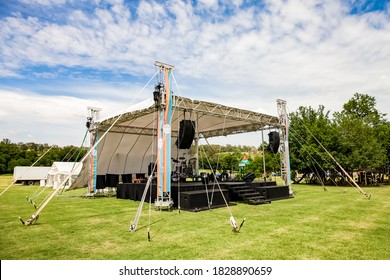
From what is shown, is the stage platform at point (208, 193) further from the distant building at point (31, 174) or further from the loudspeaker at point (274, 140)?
the distant building at point (31, 174)

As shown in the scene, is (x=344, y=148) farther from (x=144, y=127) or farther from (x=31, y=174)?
(x=31, y=174)

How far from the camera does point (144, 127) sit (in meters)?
15.0

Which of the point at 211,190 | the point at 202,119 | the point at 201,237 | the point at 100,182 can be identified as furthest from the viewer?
the point at 202,119

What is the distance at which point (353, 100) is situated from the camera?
96.9ft

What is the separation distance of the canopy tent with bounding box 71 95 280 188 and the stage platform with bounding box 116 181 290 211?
178 centimetres

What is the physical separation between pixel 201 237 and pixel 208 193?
382cm

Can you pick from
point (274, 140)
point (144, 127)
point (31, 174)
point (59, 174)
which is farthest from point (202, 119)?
point (31, 174)

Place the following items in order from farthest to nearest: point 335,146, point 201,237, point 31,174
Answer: point 31,174
point 335,146
point 201,237

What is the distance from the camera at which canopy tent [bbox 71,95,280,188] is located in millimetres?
10148

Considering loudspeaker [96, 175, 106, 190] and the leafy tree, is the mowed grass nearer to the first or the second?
loudspeaker [96, 175, 106, 190]

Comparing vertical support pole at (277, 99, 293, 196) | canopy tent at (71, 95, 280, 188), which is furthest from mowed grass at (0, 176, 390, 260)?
vertical support pole at (277, 99, 293, 196)
